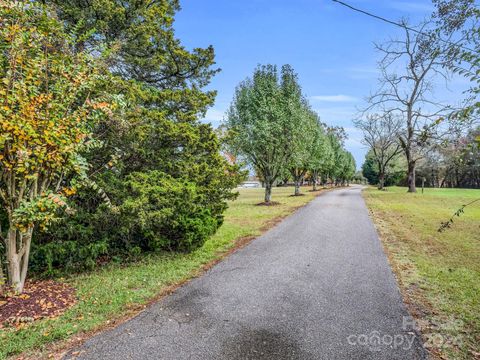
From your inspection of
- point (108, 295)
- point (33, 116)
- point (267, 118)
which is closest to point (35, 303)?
point (108, 295)

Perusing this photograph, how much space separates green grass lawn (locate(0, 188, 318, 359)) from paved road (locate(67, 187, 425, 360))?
312 mm

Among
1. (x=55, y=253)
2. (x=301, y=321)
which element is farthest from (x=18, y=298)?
(x=301, y=321)

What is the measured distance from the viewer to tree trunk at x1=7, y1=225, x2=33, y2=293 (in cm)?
420

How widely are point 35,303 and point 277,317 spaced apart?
3513mm

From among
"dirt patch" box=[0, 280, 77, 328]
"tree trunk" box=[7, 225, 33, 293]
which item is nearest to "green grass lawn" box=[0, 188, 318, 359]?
"dirt patch" box=[0, 280, 77, 328]

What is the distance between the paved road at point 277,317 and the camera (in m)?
2.99

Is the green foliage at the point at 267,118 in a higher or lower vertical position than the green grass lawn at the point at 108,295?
higher

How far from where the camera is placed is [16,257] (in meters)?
4.26

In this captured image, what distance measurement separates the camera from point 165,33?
24.2ft

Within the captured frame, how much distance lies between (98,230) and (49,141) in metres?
2.41

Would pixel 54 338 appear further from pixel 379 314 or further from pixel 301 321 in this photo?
pixel 379 314

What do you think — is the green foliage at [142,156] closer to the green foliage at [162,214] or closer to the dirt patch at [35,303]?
the green foliage at [162,214]

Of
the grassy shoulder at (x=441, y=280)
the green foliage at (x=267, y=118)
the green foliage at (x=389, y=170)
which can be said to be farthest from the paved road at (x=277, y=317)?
the green foliage at (x=389, y=170)

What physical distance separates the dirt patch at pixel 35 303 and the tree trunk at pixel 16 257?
18 centimetres
